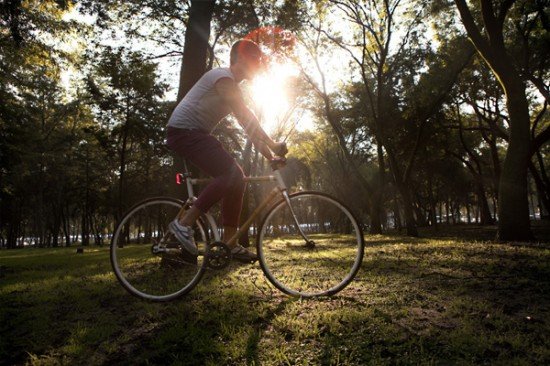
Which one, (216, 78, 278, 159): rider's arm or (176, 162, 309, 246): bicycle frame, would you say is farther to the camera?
(176, 162, 309, 246): bicycle frame

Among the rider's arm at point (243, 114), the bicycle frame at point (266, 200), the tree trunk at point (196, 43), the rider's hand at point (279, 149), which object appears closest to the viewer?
the rider's arm at point (243, 114)

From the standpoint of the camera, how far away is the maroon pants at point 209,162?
4168 millimetres

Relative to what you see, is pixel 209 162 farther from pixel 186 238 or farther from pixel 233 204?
pixel 186 238

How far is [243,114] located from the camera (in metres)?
4.12

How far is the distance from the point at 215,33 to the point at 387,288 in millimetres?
16099

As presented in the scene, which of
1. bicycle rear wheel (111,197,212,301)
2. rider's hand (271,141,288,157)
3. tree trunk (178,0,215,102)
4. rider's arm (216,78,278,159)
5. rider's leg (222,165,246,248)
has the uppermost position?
tree trunk (178,0,215,102)

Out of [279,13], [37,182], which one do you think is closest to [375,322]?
[279,13]

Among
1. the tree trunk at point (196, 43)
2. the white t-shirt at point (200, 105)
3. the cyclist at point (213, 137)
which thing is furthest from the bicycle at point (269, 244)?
the tree trunk at point (196, 43)

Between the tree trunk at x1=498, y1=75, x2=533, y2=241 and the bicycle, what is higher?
the tree trunk at x1=498, y1=75, x2=533, y2=241

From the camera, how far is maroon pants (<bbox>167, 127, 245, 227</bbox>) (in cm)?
417

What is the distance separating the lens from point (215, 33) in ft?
58.4

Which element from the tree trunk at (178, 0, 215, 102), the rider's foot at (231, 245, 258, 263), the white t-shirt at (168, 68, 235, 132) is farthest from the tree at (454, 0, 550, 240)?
the white t-shirt at (168, 68, 235, 132)

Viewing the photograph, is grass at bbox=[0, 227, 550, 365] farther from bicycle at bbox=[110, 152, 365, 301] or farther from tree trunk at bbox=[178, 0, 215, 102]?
tree trunk at bbox=[178, 0, 215, 102]

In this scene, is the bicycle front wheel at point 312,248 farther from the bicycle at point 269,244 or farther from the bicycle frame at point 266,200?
the bicycle frame at point 266,200
